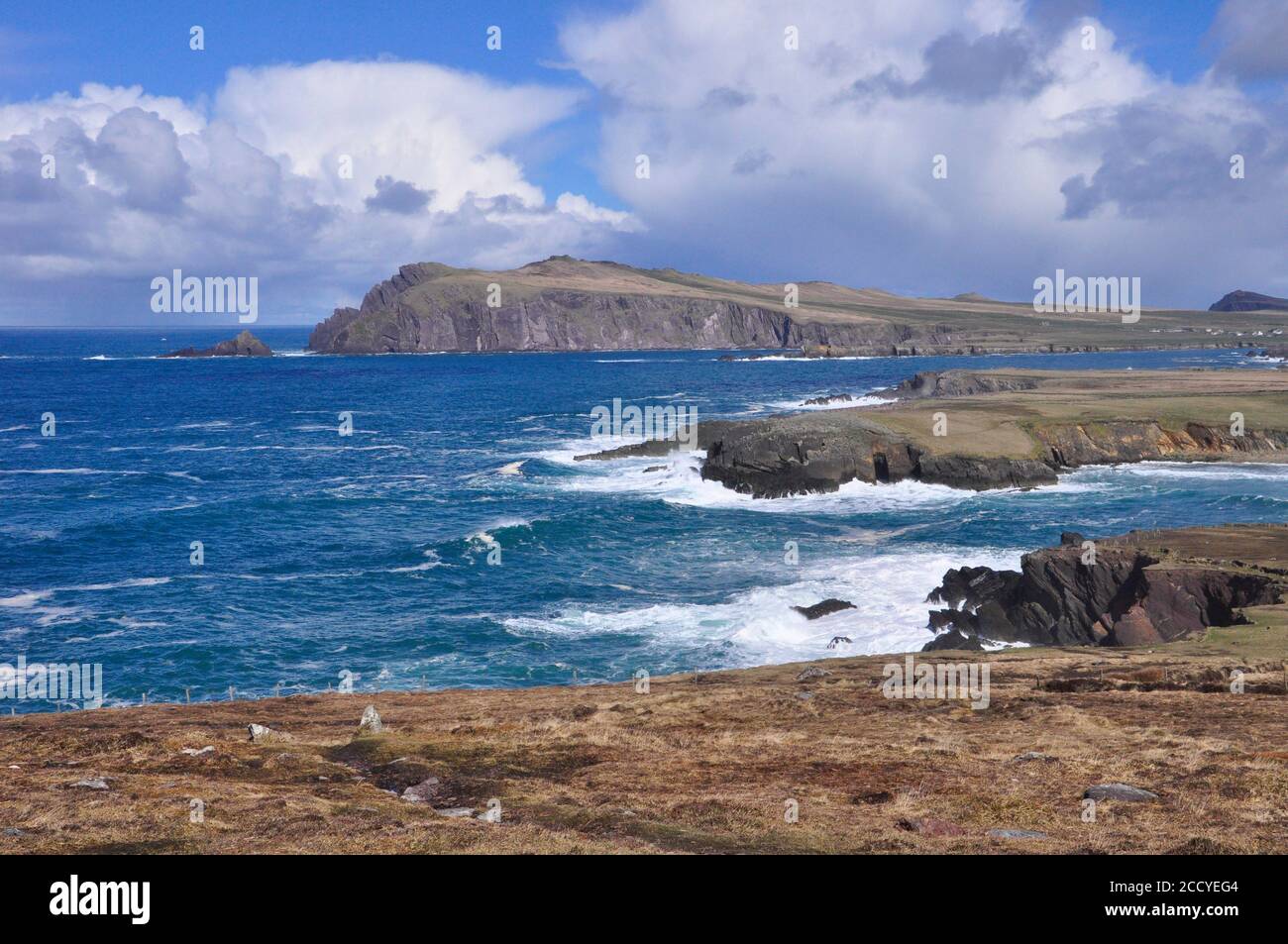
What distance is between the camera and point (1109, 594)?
1588 inches

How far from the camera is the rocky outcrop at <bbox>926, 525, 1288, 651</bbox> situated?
37.4m

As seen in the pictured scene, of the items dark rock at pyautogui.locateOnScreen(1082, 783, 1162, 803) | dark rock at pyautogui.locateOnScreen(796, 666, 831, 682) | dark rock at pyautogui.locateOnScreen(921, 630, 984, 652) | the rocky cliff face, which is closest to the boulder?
dark rock at pyautogui.locateOnScreen(796, 666, 831, 682)

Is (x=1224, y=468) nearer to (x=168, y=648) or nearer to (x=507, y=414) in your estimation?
(x=168, y=648)

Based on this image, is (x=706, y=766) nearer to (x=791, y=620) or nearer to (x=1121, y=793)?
(x=1121, y=793)

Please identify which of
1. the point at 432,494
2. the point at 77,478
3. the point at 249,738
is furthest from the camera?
the point at 77,478

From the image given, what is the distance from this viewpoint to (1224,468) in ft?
247

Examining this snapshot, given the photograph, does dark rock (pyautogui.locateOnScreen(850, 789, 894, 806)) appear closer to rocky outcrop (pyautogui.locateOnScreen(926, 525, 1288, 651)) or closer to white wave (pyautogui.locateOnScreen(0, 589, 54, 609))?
rocky outcrop (pyautogui.locateOnScreen(926, 525, 1288, 651))

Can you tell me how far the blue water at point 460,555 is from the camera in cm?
4106

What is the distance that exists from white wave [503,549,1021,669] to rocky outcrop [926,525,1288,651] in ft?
6.40

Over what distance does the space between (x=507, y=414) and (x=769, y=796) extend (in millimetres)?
112485

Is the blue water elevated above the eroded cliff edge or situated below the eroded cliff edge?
below

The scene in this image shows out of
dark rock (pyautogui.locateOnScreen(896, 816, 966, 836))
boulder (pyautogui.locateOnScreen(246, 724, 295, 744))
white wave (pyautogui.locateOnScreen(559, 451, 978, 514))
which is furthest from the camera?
white wave (pyautogui.locateOnScreen(559, 451, 978, 514))

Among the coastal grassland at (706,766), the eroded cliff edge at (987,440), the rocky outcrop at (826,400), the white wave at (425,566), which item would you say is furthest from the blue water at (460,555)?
the rocky outcrop at (826,400)
